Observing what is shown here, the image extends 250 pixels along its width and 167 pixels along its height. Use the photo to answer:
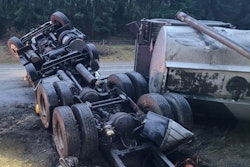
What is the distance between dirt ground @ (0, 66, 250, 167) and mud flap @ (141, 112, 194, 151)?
2.80 feet

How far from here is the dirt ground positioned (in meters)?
6.17

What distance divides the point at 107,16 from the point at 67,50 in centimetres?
1685

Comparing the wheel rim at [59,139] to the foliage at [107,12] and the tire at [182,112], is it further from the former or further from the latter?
the foliage at [107,12]

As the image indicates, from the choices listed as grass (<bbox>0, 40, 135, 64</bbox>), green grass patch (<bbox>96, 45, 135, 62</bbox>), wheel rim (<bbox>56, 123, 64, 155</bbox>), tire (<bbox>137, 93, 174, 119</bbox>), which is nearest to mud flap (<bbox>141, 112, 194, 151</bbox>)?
tire (<bbox>137, 93, 174, 119</bbox>)

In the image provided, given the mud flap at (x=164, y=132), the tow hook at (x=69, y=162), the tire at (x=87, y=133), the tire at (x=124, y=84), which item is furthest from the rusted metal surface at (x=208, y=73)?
the tow hook at (x=69, y=162)

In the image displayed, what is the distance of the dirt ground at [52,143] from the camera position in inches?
243

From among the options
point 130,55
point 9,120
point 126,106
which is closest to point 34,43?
point 9,120

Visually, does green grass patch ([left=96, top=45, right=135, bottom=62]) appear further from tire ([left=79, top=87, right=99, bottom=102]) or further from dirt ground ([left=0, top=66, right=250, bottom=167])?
tire ([left=79, top=87, right=99, bottom=102])

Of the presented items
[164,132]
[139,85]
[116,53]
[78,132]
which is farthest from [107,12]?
[164,132]

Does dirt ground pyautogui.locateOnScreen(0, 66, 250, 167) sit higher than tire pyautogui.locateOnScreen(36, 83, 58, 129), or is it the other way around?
tire pyautogui.locateOnScreen(36, 83, 58, 129)

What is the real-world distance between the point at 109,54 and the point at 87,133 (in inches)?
600

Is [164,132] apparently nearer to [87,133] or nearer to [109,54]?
[87,133]

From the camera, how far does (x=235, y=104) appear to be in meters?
6.80

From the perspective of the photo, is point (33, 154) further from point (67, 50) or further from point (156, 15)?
point (156, 15)
